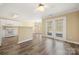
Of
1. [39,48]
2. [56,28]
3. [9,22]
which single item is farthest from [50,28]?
[9,22]

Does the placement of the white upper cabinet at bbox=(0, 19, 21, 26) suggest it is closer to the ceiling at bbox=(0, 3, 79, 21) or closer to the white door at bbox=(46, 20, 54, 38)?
the ceiling at bbox=(0, 3, 79, 21)

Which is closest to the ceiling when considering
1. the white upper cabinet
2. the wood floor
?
the white upper cabinet

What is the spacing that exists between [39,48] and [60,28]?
0.50m

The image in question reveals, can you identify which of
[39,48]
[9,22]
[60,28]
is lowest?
[39,48]

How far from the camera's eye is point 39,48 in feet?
6.12

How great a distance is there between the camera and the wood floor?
1.83m

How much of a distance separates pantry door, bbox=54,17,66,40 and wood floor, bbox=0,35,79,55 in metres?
0.11

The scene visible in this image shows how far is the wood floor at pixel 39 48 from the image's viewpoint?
1835mm

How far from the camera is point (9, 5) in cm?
182

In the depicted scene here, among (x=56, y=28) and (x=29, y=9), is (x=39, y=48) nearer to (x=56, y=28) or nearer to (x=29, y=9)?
(x=56, y=28)

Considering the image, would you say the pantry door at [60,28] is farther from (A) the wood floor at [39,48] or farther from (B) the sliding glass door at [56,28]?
(A) the wood floor at [39,48]

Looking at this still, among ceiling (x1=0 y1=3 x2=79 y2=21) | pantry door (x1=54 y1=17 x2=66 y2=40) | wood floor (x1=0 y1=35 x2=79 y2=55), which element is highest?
ceiling (x1=0 y1=3 x2=79 y2=21)

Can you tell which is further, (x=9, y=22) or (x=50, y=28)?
(x=50, y=28)
